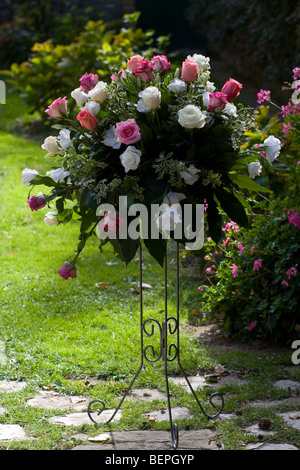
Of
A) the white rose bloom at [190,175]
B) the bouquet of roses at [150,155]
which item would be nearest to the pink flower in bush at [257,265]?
the bouquet of roses at [150,155]

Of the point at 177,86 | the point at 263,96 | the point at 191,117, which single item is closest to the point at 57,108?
the point at 177,86

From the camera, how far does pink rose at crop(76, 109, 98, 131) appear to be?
250 cm

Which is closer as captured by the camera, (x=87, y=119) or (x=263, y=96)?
(x=87, y=119)

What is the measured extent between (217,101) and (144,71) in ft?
1.05

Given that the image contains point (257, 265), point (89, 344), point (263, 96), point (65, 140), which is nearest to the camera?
point (65, 140)

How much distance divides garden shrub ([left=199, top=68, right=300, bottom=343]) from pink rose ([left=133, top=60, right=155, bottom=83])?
1313 millimetres

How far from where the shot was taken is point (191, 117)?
2404 millimetres

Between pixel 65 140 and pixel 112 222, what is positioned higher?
pixel 65 140

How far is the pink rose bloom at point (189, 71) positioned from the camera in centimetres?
259

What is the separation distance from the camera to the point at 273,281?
3.81 m

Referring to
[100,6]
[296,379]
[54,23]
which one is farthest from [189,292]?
[100,6]

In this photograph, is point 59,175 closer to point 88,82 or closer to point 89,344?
point 88,82
